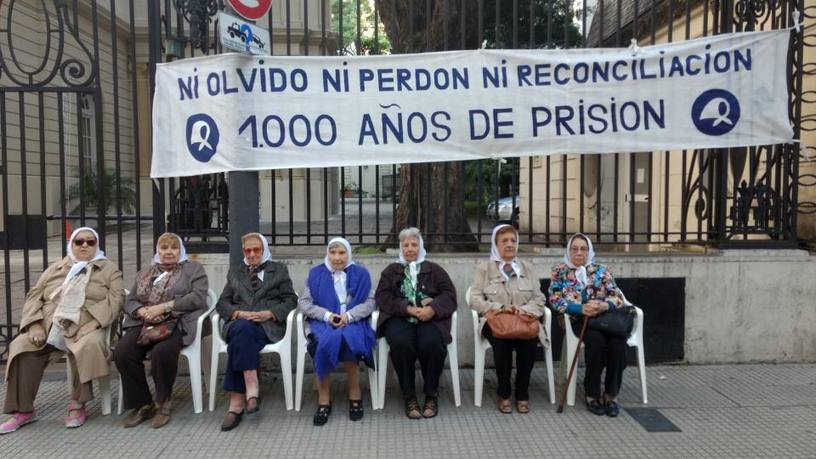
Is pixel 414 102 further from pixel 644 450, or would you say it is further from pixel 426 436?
pixel 644 450

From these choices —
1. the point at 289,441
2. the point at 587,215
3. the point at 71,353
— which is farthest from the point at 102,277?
the point at 587,215

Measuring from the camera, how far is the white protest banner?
459 cm

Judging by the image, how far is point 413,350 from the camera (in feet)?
13.6

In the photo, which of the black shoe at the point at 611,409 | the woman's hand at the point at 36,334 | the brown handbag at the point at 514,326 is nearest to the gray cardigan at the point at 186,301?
the woman's hand at the point at 36,334

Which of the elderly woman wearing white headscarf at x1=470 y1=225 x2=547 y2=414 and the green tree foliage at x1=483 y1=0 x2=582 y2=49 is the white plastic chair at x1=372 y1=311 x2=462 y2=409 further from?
the green tree foliage at x1=483 y1=0 x2=582 y2=49

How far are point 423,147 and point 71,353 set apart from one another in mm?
2805

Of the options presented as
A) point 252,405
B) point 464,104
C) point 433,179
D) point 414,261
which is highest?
point 464,104

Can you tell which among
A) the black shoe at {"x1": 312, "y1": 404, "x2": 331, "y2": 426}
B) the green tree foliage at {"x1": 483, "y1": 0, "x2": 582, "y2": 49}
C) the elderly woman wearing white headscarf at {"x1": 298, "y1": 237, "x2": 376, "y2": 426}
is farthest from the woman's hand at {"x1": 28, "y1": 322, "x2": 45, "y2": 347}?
the green tree foliage at {"x1": 483, "y1": 0, "x2": 582, "y2": 49}

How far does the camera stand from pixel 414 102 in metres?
4.75

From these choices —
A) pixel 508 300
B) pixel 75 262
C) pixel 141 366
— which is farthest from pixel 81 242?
pixel 508 300

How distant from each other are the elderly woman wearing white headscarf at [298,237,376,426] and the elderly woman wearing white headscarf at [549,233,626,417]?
1.34m

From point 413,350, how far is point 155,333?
5.55 ft

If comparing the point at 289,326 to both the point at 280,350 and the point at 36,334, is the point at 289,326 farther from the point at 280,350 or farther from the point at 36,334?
the point at 36,334

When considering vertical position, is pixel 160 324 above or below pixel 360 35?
below
